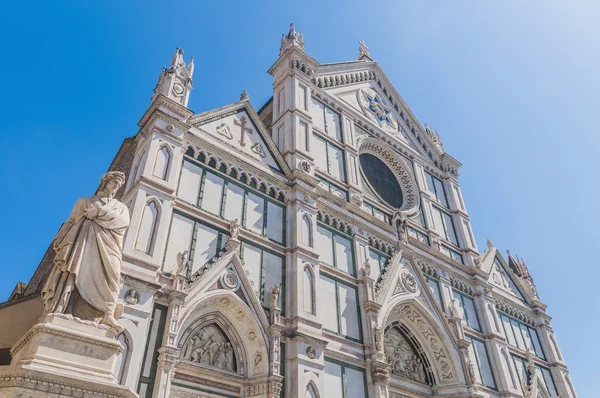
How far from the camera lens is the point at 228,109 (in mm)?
16781

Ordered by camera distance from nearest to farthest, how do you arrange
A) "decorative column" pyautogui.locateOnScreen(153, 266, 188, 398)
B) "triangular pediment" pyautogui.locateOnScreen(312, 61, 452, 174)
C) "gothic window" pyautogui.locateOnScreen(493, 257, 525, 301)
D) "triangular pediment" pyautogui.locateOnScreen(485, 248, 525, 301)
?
"decorative column" pyautogui.locateOnScreen(153, 266, 188, 398) < "triangular pediment" pyautogui.locateOnScreen(312, 61, 452, 174) < "triangular pediment" pyautogui.locateOnScreen(485, 248, 525, 301) < "gothic window" pyautogui.locateOnScreen(493, 257, 525, 301)

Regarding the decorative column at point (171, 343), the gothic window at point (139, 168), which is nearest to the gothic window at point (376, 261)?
the decorative column at point (171, 343)

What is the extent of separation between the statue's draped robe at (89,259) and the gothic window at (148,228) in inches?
172

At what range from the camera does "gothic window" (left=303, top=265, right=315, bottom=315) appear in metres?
14.2

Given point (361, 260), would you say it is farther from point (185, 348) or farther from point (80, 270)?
point (80, 270)

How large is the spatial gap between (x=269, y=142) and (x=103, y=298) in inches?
445

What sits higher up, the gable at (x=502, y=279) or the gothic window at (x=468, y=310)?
the gable at (x=502, y=279)

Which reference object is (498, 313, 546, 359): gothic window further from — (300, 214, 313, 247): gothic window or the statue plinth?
the statue plinth

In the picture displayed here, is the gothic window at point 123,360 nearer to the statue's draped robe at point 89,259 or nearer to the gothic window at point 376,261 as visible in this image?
the statue's draped robe at point 89,259

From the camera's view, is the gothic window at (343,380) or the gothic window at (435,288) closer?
the gothic window at (343,380)

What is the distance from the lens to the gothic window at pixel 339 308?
15045mm

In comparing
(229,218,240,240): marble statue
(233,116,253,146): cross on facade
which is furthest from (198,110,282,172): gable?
(229,218,240,240): marble statue

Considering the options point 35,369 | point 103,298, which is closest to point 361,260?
point 103,298

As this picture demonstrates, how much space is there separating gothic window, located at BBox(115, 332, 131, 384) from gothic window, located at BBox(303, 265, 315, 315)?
18.4ft
